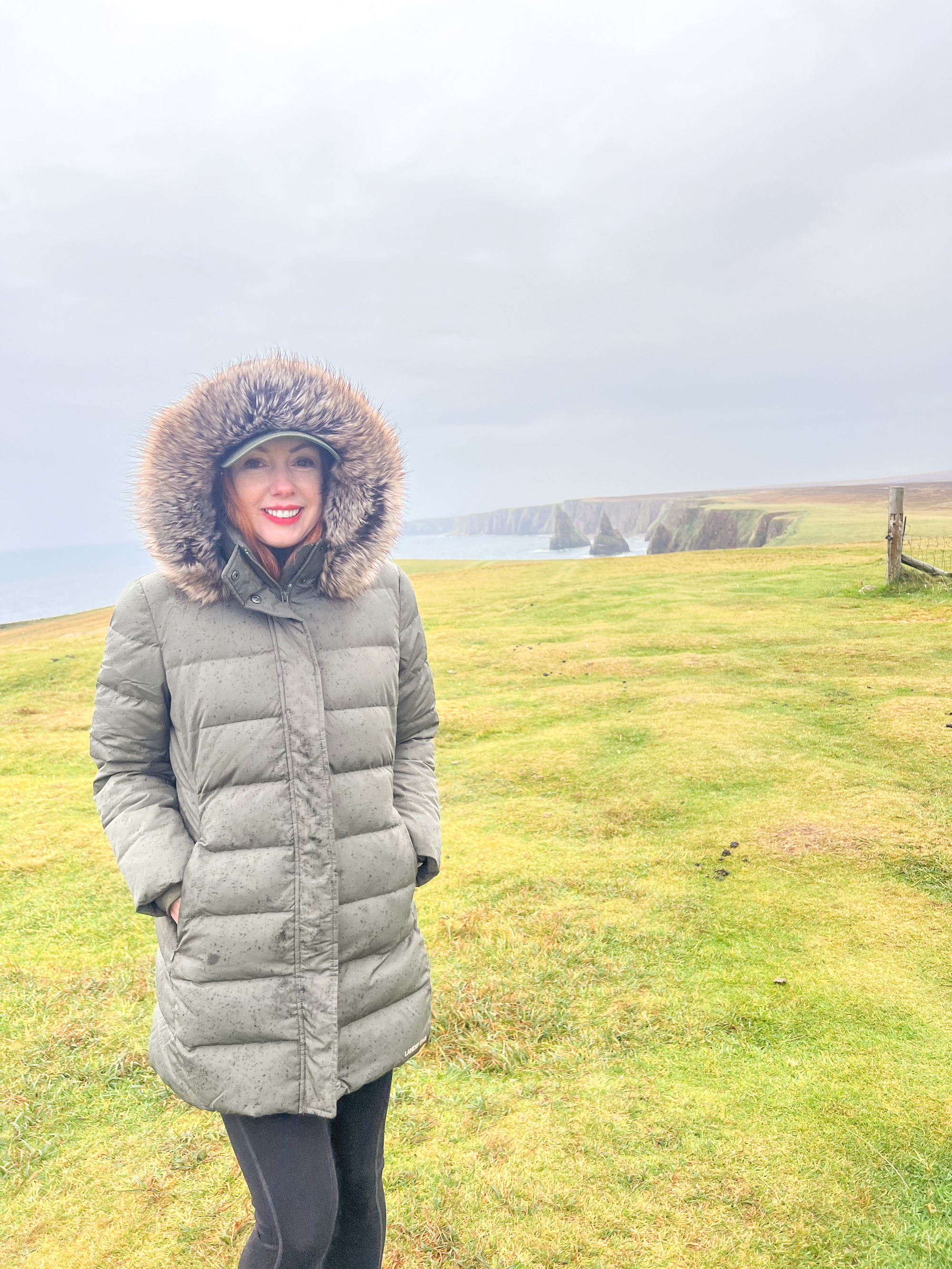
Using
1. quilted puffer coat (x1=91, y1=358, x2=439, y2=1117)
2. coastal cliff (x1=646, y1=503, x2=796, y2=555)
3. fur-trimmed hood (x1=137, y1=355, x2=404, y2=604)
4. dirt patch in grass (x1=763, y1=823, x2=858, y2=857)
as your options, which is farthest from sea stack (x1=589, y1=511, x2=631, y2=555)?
quilted puffer coat (x1=91, y1=358, x2=439, y2=1117)

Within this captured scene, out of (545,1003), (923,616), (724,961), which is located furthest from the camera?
(923,616)

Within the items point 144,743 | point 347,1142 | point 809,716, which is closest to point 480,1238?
point 347,1142

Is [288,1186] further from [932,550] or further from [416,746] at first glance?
[932,550]

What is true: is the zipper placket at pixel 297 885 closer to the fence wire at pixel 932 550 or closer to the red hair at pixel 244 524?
the red hair at pixel 244 524

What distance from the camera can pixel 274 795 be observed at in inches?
104

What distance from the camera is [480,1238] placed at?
3844mm

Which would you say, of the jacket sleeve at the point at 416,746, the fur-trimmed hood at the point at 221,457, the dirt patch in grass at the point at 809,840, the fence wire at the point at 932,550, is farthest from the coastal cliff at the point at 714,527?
the fur-trimmed hood at the point at 221,457

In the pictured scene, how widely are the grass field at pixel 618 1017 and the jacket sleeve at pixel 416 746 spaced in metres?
2.32

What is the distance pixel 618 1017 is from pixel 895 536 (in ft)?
59.5

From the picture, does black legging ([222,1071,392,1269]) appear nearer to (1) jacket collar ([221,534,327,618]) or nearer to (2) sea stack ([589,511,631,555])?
(1) jacket collar ([221,534,327,618])

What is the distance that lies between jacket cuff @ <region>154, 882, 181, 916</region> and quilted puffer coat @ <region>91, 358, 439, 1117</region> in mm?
11

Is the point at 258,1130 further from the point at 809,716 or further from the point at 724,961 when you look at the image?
the point at 809,716

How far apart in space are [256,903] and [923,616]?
1829 cm

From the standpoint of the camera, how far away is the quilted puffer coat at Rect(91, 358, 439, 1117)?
8.41 feet
